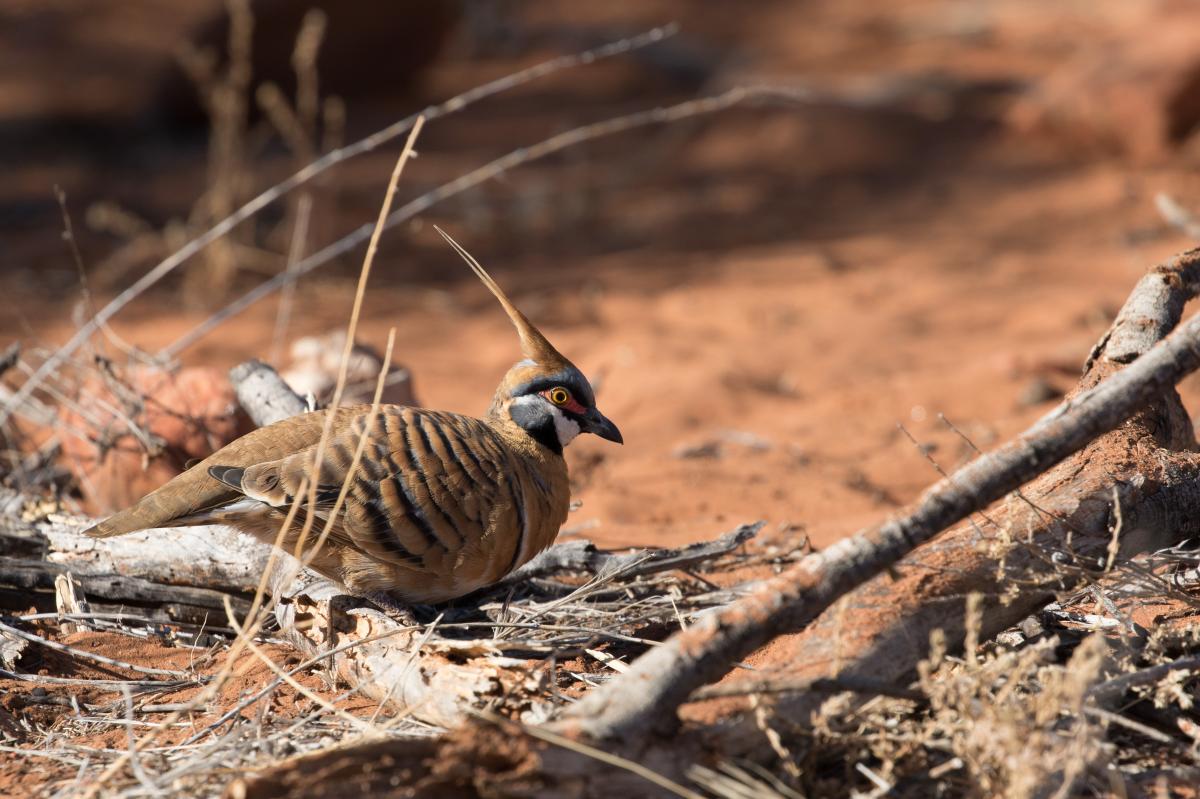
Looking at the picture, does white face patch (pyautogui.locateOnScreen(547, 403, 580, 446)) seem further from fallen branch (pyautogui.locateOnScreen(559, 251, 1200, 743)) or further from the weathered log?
fallen branch (pyautogui.locateOnScreen(559, 251, 1200, 743))

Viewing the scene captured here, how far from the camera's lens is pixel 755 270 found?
8.75 metres

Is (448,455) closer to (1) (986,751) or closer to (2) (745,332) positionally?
(1) (986,751)

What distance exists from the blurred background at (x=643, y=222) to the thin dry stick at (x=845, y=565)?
197 cm

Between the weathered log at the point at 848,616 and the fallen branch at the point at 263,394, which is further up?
the fallen branch at the point at 263,394

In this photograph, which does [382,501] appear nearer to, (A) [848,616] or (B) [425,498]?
(B) [425,498]

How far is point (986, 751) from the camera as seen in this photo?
235cm

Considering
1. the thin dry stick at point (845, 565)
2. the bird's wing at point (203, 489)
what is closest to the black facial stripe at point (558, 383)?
the bird's wing at point (203, 489)

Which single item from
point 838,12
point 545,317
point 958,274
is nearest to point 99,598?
point 545,317

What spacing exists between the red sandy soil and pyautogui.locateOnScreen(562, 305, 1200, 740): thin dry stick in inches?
52.4

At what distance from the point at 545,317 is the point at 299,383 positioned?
121 inches

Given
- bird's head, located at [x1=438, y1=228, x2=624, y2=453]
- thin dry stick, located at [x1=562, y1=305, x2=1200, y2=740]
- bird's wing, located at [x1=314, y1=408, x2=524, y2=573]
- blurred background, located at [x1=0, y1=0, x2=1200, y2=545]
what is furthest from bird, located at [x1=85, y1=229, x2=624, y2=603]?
blurred background, located at [x1=0, y1=0, x2=1200, y2=545]

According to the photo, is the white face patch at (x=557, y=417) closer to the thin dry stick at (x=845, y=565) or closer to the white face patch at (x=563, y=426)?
the white face patch at (x=563, y=426)

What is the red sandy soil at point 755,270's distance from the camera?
5.66 metres

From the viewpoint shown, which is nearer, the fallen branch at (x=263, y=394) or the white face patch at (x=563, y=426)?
the white face patch at (x=563, y=426)
